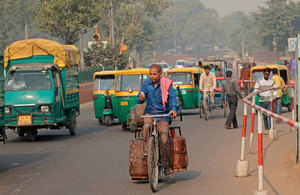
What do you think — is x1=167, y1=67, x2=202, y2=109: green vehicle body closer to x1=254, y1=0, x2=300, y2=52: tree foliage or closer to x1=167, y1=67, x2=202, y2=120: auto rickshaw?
x1=167, y1=67, x2=202, y2=120: auto rickshaw

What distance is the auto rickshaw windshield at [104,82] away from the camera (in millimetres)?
22688

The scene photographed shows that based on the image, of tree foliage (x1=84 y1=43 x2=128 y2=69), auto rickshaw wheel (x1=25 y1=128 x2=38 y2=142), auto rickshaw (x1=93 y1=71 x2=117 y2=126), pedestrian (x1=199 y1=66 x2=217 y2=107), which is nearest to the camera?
auto rickshaw wheel (x1=25 y1=128 x2=38 y2=142)

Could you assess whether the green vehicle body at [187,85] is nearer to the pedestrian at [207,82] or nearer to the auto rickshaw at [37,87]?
the pedestrian at [207,82]

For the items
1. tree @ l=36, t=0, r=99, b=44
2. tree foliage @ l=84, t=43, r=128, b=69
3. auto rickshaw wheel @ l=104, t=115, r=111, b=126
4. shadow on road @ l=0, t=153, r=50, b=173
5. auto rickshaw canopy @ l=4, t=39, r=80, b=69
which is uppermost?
tree @ l=36, t=0, r=99, b=44

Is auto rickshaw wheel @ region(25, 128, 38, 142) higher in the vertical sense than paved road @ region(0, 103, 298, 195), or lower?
higher

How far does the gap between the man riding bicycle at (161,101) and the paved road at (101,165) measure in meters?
0.58

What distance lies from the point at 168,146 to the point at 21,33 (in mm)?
91898

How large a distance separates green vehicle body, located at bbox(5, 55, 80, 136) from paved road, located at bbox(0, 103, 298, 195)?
0.55 m

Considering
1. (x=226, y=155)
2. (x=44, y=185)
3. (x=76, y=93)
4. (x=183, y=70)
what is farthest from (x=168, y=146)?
(x=183, y=70)

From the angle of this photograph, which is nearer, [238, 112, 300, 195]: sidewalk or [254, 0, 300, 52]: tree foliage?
[238, 112, 300, 195]: sidewalk

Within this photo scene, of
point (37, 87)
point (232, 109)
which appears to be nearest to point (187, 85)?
point (232, 109)

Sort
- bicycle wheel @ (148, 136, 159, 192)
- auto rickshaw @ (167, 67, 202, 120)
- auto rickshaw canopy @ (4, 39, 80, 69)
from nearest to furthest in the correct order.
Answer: bicycle wheel @ (148, 136, 159, 192), auto rickshaw canopy @ (4, 39, 80, 69), auto rickshaw @ (167, 67, 202, 120)

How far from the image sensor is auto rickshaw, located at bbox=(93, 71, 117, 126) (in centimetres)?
2202

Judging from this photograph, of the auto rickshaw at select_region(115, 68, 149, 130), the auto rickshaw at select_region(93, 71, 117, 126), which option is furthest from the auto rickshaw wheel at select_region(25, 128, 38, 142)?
the auto rickshaw at select_region(93, 71, 117, 126)
